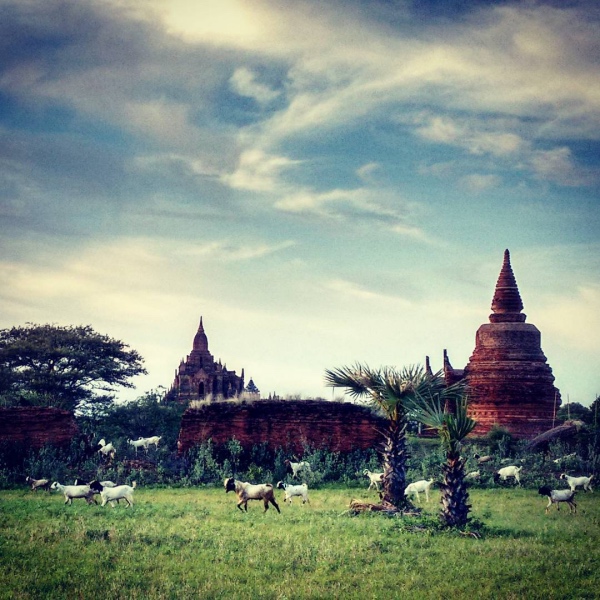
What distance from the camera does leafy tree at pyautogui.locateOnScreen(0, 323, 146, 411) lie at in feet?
121

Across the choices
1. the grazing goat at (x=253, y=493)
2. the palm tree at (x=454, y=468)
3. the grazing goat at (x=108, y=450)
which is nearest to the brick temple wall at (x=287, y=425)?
the grazing goat at (x=108, y=450)

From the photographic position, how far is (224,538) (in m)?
10.6

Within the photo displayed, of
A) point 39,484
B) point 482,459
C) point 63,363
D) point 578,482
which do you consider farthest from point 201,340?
point 578,482

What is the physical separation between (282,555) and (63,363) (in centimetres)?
3065

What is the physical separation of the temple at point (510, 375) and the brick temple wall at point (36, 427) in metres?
21.6

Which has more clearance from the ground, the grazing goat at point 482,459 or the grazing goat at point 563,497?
the grazing goat at point 482,459

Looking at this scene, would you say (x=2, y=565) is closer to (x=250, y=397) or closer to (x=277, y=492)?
(x=277, y=492)

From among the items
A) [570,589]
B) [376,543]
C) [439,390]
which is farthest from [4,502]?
[570,589]

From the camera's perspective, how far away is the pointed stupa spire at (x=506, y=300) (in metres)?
39.8

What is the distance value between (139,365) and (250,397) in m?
17.5

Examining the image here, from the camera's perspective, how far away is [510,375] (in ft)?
124

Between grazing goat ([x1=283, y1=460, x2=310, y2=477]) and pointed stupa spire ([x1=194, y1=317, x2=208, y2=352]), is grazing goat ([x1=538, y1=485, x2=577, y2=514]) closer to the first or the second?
grazing goat ([x1=283, y1=460, x2=310, y2=477])

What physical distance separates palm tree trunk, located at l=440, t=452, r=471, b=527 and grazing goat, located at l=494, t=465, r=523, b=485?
23.6 ft

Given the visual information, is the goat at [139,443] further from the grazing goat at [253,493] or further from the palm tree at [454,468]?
the palm tree at [454,468]
